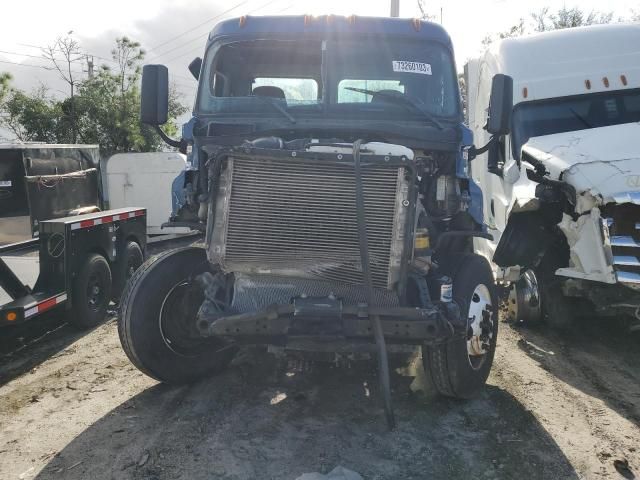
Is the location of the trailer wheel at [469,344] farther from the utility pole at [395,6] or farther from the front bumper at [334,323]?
the utility pole at [395,6]

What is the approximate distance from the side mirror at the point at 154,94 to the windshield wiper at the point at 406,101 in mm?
1546

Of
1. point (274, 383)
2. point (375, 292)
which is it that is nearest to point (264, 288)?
point (375, 292)

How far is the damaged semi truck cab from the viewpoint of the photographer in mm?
3627

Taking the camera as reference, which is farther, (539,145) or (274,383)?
(539,145)

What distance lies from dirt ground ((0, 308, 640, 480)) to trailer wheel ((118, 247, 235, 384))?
0.67 ft

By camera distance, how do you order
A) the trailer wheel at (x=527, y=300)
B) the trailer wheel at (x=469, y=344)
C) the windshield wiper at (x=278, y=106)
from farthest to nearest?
1. the trailer wheel at (x=527, y=300)
2. the windshield wiper at (x=278, y=106)
3. the trailer wheel at (x=469, y=344)

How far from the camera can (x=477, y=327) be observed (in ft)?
14.0

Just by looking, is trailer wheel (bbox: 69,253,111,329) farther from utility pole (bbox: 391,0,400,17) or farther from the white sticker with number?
utility pole (bbox: 391,0,400,17)

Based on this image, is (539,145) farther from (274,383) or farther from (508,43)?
(274,383)

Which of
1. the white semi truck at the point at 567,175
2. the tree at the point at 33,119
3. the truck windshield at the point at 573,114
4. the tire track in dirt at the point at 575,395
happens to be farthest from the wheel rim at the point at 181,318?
the tree at the point at 33,119

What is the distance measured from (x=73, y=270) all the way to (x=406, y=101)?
3.84m

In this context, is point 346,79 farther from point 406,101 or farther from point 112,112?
point 112,112

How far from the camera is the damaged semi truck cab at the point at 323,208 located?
11.9 feet

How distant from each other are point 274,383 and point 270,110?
211cm
